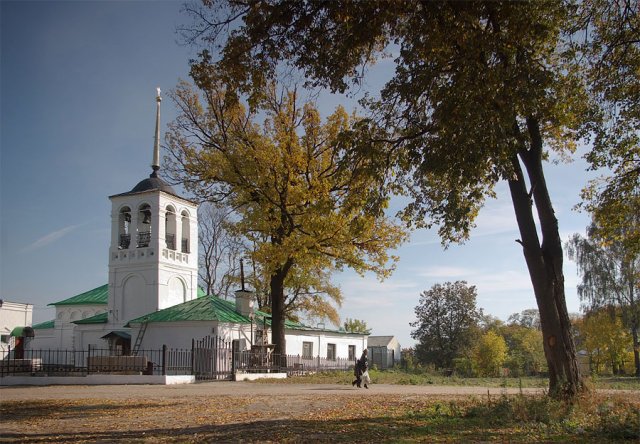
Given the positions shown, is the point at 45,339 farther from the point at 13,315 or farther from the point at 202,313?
the point at 202,313

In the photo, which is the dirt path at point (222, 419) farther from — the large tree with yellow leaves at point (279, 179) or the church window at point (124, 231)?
the church window at point (124, 231)

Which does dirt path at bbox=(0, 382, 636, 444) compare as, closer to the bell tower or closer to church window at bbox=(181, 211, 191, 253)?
the bell tower

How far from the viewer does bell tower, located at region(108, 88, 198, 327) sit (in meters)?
36.5

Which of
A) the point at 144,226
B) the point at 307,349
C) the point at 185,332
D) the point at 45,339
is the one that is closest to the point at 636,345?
the point at 307,349

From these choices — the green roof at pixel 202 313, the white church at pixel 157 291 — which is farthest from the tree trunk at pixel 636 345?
the green roof at pixel 202 313

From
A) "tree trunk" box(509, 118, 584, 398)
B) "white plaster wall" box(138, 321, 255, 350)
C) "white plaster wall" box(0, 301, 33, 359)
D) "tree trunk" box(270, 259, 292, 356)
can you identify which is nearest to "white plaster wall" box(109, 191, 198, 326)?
"white plaster wall" box(138, 321, 255, 350)

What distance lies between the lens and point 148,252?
36688 mm

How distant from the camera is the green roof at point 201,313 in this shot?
3142 cm

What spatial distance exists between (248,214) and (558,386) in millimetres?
19210

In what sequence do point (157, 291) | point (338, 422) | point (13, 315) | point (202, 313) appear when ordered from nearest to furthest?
point (338, 422) → point (202, 313) → point (157, 291) → point (13, 315)

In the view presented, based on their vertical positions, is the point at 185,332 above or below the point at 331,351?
above

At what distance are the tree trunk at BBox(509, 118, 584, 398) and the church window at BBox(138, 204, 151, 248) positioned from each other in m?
28.6

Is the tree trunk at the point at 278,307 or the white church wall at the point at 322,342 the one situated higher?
the tree trunk at the point at 278,307

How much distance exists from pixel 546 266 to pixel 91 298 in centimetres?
4527
